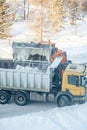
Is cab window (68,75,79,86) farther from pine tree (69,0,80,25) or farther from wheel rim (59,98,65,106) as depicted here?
pine tree (69,0,80,25)

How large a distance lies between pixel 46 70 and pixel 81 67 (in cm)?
179

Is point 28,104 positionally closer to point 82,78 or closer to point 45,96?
point 45,96

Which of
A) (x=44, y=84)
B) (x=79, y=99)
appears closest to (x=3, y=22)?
(x=44, y=84)

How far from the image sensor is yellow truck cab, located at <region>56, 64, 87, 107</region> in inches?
694

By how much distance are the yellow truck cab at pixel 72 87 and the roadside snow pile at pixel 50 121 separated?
159 cm

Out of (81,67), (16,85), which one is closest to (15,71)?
(16,85)

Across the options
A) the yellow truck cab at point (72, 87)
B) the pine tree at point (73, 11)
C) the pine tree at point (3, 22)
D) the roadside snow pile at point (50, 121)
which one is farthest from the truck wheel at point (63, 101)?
the pine tree at point (73, 11)

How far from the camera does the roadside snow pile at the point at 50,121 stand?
48.2 feet

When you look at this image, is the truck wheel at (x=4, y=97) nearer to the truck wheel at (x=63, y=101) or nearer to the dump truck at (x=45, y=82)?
the dump truck at (x=45, y=82)

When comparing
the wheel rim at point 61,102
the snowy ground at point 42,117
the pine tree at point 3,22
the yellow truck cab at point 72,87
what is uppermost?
the pine tree at point 3,22

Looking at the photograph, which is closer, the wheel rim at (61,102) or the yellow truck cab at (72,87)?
the yellow truck cab at (72,87)

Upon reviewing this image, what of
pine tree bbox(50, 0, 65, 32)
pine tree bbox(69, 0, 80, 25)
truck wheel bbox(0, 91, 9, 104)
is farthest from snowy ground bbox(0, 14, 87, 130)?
pine tree bbox(69, 0, 80, 25)

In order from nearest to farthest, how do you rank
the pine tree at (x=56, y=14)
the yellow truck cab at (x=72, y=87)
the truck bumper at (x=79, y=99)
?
the yellow truck cab at (x=72, y=87)
the truck bumper at (x=79, y=99)
the pine tree at (x=56, y=14)

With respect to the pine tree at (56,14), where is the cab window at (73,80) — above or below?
below
